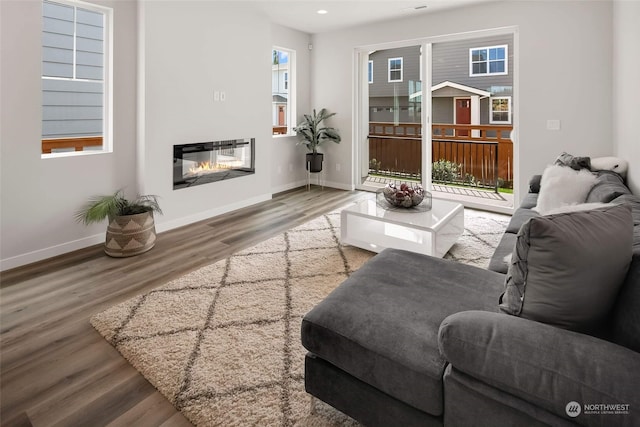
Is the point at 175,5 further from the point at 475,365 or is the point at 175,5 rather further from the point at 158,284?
the point at 475,365

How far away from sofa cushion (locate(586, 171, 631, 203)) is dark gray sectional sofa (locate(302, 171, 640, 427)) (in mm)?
952

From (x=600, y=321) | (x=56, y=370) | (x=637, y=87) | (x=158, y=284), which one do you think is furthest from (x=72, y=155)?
(x=637, y=87)

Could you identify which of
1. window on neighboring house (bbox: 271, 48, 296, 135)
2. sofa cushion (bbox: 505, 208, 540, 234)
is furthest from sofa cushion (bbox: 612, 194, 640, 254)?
window on neighboring house (bbox: 271, 48, 296, 135)

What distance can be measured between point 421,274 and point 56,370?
189 cm

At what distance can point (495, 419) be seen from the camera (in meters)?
1.11

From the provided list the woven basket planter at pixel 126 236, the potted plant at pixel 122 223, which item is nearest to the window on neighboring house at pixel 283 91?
the potted plant at pixel 122 223

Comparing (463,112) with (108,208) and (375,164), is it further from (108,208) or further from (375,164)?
→ (108,208)

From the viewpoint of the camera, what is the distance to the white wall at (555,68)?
4078 millimetres

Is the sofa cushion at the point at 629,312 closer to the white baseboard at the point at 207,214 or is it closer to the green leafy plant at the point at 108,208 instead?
the green leafy plant at the point at 108,208

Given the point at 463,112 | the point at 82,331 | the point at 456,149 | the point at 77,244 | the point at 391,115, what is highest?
the point at 391,115

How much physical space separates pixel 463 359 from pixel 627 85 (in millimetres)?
3539

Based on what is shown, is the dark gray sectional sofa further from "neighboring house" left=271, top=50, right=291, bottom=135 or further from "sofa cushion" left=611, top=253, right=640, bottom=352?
"neighboring house" left=271, top=50, right=291, bottom=135

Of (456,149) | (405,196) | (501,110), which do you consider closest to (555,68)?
(501,110)

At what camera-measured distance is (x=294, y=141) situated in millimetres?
6406
